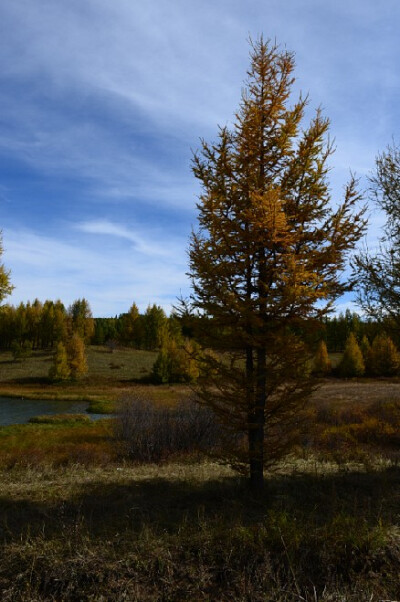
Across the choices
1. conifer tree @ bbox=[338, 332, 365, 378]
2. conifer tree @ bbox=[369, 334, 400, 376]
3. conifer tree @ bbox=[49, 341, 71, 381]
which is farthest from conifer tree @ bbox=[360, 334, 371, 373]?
conifer tree @ bbox=[49, 341, 71, 381]

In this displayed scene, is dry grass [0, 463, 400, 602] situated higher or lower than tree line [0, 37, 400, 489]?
lower

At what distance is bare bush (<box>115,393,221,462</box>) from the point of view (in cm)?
1862

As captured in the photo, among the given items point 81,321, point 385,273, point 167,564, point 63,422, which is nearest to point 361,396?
point 63,422

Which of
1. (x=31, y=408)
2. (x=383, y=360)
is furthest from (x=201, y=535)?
(x=383, y=360)

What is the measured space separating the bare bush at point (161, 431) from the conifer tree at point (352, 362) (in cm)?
4827

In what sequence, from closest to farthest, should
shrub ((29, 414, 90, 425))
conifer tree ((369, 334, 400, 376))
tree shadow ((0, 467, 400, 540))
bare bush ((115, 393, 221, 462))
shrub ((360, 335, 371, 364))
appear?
tree shadow ((0, 467, 400, 540)) < bare bush ((115, 393, 221, 462)) < shrub ((29, 414, 90, 425)) < conifer tree ((369, 334, 400, 376)) < shrub ((360, 335, 371, 364))

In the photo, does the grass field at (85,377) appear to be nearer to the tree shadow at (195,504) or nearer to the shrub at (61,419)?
the shrub at (61,419)

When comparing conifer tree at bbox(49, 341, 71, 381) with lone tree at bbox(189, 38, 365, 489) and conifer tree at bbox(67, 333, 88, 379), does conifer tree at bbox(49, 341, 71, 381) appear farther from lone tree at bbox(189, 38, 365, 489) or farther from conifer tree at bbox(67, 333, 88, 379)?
lone tree at bbox(189, 38, 365, 489)

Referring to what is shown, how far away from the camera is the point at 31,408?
4012cm

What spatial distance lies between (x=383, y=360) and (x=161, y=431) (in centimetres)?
5446

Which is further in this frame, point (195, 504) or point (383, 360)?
point (383, 360)

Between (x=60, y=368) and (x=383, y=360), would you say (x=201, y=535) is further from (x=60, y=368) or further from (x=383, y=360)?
(x=383, y=360)

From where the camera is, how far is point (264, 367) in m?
7.56

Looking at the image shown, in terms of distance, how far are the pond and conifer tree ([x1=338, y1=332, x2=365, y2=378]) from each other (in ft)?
134
